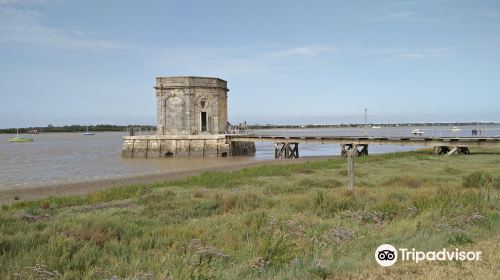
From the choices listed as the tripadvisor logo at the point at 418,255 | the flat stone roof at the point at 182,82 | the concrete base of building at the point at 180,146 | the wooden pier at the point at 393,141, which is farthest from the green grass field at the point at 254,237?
the flat stone roof at the point at 182,82

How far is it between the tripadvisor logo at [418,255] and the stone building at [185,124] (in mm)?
35491

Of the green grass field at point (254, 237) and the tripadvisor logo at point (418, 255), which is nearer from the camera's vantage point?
the green grass field at point (254, 237)

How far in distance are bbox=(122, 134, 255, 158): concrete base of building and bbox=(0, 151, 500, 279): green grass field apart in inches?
1133

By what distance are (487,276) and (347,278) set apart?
4.78 ft

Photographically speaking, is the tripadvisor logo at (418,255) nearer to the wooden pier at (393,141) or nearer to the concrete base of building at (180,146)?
the wooden pier at (393,141)

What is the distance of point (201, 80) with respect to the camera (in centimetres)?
4275

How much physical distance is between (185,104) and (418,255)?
124 ft

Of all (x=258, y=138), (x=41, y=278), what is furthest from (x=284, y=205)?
(x=258, y=138)

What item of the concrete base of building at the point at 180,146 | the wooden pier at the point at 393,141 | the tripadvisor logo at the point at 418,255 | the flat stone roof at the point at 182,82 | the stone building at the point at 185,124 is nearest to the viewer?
the tripadvisor logo at the point at 418,255

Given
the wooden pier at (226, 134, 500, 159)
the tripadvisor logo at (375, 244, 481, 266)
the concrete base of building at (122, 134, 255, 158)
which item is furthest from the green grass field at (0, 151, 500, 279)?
the concrete base of building at (122, 134, 255, 158)

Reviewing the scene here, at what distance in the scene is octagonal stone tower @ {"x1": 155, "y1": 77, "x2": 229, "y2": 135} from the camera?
42344 mm

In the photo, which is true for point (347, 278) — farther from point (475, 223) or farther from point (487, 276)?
point (475, 223)

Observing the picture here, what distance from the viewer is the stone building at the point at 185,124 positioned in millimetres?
41281

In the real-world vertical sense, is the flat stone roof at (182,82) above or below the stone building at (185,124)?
above
